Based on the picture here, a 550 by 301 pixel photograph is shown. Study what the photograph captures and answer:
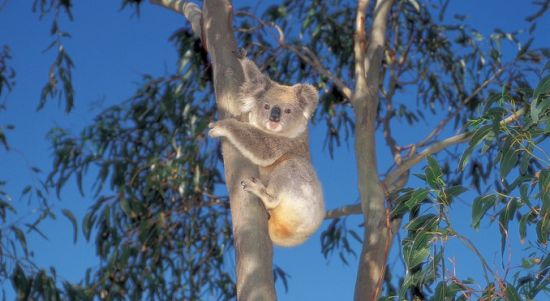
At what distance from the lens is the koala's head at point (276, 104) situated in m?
3.12

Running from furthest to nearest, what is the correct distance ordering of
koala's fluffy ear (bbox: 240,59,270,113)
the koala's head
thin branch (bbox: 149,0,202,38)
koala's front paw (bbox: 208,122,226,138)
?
thin branch (bbox: 149,0,202,38), the koala's head, koala's fluffy ear (bbox: 240,59,270,113), koala's front paw (bbox: 208,122,226,138)

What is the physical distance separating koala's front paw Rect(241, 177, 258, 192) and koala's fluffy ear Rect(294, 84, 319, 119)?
0.96m

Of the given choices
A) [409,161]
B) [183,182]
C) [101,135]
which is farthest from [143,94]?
[409,161]

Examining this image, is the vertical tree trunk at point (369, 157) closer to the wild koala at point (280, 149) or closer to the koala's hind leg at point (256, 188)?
the wild koala at point (280, 149)

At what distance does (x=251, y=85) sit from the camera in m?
3.12

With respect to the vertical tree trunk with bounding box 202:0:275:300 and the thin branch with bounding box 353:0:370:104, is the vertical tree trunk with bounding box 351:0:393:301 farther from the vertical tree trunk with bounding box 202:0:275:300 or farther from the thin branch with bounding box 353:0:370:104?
the vertical tree trunk with bounding box 202:0:275:300

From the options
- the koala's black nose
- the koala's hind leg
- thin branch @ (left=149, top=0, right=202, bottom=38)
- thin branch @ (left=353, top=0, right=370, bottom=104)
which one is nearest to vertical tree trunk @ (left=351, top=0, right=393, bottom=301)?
thin branch @ (left=353, top=0, right=370, bottom=104)

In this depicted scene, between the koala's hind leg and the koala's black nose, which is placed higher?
the koala's black nose

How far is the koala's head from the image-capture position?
3123 mm

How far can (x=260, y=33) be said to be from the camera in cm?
580

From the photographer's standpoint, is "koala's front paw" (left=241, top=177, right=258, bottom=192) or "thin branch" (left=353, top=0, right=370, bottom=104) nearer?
"koala's front paw" (left=241, top=177, right=258, bottom=192)

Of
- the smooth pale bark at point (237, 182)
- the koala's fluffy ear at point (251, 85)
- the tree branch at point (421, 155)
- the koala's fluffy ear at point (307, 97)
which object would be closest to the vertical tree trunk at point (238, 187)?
the smooth pale bark at point (237, 182)

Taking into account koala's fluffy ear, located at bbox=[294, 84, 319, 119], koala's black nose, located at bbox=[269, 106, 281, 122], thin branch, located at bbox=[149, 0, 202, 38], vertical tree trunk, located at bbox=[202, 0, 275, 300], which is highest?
thin branch, located at bbox=[149, 0, 202, 38]

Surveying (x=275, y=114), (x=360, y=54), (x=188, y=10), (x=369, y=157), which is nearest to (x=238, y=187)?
(x=275, y=114)
